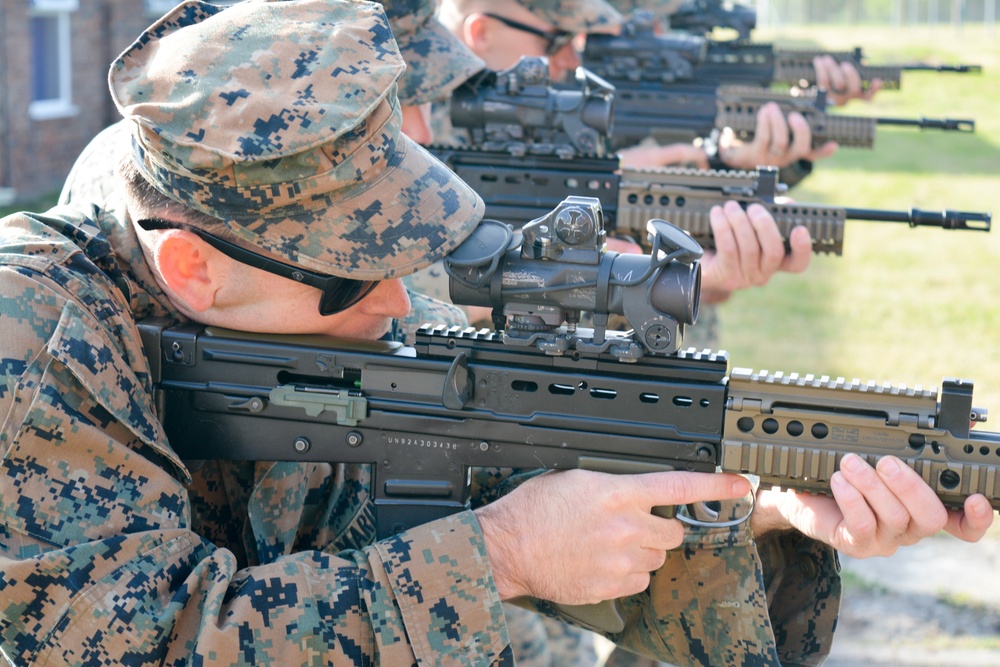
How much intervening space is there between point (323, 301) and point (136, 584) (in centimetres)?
76

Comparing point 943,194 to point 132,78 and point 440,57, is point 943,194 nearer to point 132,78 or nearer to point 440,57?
point 440,57

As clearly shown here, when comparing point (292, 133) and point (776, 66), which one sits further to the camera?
point (776, 66)

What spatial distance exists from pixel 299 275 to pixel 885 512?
1400mm

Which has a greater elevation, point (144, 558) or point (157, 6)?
point (144, 558)

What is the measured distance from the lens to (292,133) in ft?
7.88

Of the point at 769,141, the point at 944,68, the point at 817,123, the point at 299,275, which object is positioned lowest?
the point at 769,141

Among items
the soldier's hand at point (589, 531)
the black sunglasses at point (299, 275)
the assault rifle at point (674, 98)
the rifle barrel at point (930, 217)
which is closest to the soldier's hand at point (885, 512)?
the soldier's hand at point (589, 531)

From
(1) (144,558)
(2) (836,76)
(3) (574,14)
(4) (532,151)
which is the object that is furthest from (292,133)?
(2) (836,76)

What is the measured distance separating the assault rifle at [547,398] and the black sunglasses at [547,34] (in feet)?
10.8

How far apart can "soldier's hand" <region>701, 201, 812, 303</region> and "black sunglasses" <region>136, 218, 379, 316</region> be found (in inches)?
97.9

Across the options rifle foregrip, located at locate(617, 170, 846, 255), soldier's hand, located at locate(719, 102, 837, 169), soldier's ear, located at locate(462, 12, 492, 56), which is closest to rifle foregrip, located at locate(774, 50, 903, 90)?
soldier's hand, located at locate(719, 102, 837, 169)

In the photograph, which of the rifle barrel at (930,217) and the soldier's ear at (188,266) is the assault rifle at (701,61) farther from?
the soldier's ear at (188,266)

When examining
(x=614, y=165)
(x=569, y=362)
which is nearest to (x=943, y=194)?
(x=614, y=165)

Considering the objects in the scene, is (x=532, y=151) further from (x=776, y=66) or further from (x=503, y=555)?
(x=776, y=66)
